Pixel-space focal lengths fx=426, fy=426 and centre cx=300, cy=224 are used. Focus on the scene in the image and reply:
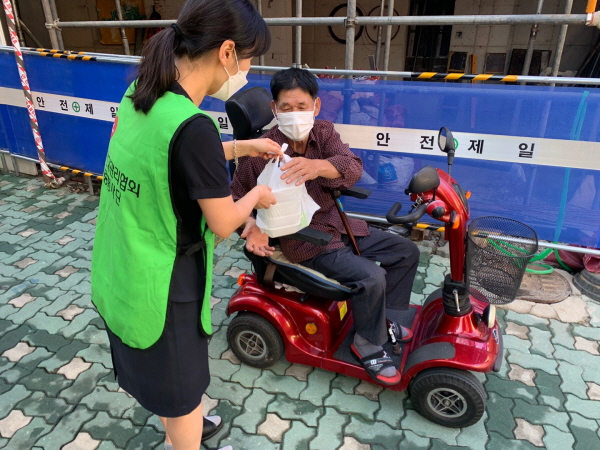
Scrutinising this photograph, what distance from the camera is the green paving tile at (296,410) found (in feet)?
7.26

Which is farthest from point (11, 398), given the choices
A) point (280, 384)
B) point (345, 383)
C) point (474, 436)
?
point (474, 436)

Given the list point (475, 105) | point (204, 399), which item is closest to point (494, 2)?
point (475, 105)

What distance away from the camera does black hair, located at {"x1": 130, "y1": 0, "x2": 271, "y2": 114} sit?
4.01ft

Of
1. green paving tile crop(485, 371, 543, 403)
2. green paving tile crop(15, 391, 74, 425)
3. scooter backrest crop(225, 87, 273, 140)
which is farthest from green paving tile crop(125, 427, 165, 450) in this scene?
green paving tile crop(485, 371, 543, 403)

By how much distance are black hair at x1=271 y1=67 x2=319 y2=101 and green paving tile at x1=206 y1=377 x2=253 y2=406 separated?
5.22 feet

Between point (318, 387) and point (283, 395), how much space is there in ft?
0.67

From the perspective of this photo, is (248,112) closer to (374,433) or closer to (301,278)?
(301,278)

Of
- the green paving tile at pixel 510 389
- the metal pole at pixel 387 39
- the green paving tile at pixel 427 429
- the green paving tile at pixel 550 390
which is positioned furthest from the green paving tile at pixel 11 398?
the metal pole at pixel 387 39

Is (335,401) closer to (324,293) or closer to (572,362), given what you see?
(324,293)

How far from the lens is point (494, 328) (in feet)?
7.35

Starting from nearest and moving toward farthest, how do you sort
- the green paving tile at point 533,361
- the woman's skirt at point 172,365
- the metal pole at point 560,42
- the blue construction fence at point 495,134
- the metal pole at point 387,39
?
1. the woman's skirt at point 172,365
2. the green paving tile at point 533,361
3. the blue construction fence at point 495,134
4. the metal pole at point 560,42
5. the metal pole at point 387,39

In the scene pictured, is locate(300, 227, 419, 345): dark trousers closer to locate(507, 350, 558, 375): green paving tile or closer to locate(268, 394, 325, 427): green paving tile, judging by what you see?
locate(268, 394, 325, 427): green paving tile

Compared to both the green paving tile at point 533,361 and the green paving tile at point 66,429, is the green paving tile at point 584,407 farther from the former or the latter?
the green paving tile at point 66,429

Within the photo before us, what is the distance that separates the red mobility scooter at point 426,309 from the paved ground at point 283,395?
161 mm
